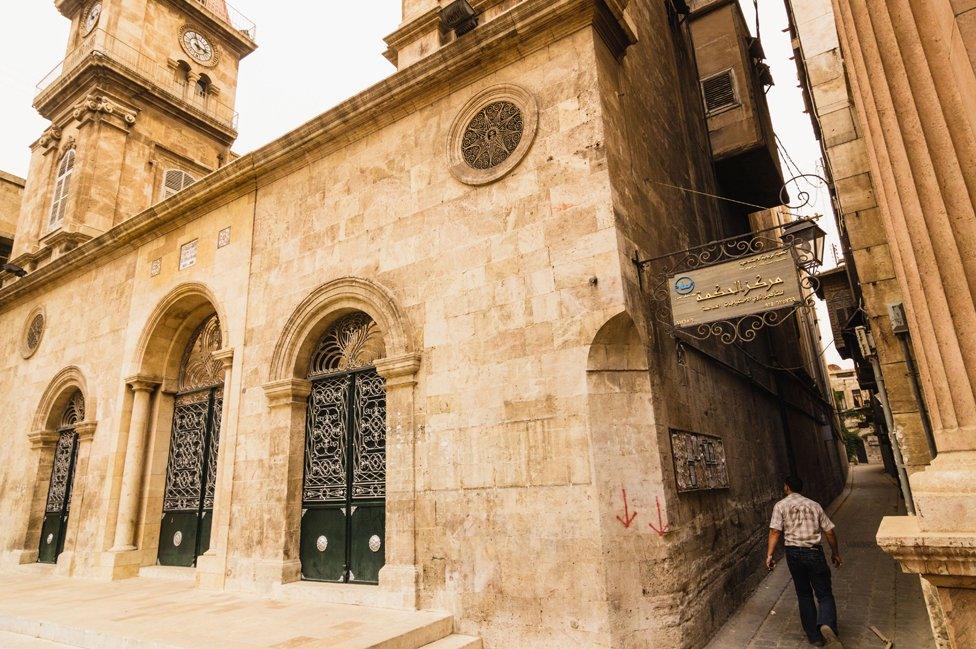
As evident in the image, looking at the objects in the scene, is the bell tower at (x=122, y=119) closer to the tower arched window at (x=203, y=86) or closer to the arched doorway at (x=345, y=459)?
the tower arched window at (x=203, y=86)

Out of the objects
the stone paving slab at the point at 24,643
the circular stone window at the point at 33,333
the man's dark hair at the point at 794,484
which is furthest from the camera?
the circular stone window at the point at 33,333

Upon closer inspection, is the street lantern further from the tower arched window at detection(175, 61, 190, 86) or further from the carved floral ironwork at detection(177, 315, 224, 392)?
the tower arched window at detection(175, 61, 190, 86)

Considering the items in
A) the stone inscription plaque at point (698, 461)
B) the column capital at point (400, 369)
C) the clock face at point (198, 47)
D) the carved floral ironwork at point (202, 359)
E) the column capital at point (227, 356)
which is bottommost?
the stone inscription plaque at point (698, 461)

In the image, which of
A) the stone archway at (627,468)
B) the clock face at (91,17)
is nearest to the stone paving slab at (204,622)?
the stone archway at (627,468)

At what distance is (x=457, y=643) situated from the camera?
5508mm

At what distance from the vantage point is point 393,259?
24.3ft

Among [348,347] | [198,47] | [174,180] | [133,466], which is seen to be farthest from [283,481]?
[198,47]

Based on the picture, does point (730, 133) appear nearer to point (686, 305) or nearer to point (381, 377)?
point (686, 305)

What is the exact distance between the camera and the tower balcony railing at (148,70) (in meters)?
15.3

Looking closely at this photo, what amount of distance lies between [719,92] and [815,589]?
33.5 feet

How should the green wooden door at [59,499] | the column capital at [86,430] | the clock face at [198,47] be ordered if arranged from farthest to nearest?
the clock face at [198,47] → the green wooden door at [59,499] → the column capital at [86,430]

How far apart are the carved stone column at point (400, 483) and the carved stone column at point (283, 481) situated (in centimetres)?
177

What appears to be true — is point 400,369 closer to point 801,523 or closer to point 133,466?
point 801,523

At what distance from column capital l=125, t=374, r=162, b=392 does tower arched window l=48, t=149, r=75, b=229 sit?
7.21 m
